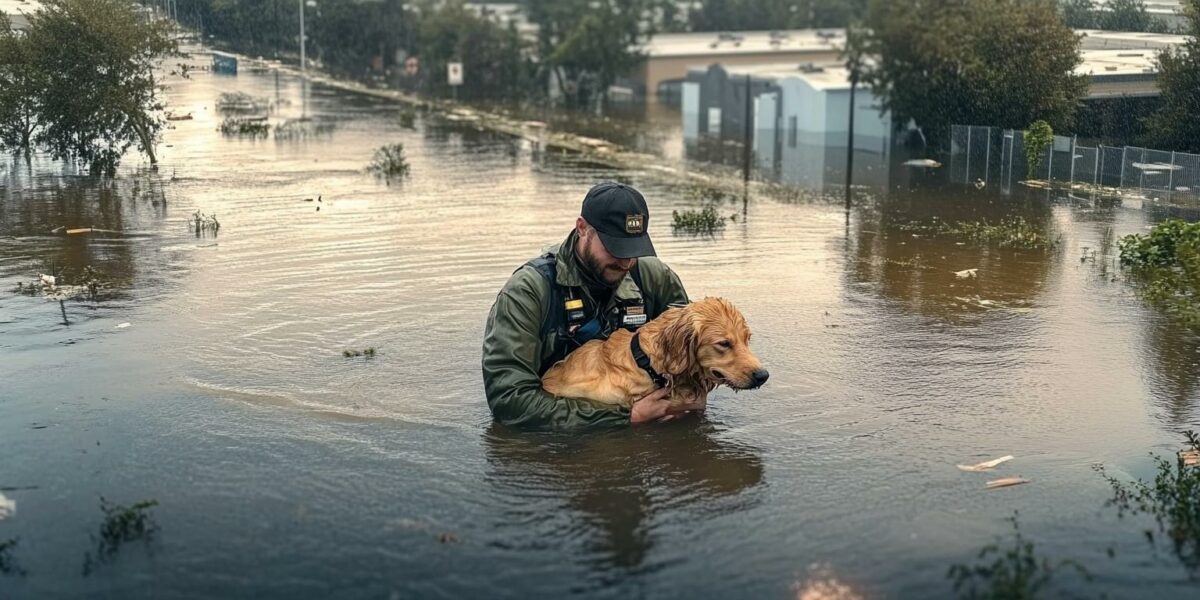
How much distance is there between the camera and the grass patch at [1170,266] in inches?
494

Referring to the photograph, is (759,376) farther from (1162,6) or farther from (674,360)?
(1162,6)

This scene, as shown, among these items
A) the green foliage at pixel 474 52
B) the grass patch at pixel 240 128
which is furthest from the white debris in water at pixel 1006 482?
the green foliage at pixel 474 52

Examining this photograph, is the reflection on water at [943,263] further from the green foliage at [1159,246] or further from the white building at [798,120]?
the white building at [798,120]

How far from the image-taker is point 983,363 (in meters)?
10.3

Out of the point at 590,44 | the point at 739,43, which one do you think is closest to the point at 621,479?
the point at 590,44

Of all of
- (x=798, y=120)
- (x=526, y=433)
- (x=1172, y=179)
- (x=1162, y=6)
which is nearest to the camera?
(x=526, y=433)

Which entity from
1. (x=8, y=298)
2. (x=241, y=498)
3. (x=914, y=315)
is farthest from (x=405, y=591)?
(x=8, y=298)

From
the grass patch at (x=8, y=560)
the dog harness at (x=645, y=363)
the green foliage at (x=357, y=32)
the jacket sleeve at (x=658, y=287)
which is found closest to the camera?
the grass patch at (x=8, y=560)

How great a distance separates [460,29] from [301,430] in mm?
66629

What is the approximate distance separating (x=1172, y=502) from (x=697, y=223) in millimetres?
12050

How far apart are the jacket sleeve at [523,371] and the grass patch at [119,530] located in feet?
6.56

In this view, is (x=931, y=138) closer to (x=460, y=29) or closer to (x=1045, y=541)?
(x=1045, y=541)

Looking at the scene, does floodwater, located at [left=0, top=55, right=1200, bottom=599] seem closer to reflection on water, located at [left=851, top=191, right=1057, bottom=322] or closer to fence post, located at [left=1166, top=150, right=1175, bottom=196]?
reflection on water, located at [left=851, top=191, right=1057, bottom=322]

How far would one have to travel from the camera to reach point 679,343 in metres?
6.92
